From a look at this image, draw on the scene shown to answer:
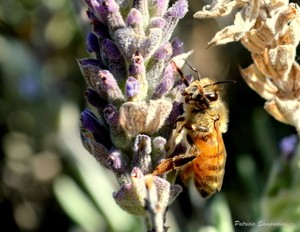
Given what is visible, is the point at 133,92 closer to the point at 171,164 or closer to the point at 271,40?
the point at 171,164

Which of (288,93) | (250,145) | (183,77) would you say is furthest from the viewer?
(250,145)

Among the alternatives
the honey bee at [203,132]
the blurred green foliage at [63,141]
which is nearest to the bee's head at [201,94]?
the honey bee at [203,132]

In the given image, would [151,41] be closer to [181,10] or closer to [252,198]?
[181,10]

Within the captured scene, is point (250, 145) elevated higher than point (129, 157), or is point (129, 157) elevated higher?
point (129, 157)

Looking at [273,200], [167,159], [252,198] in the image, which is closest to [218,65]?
[252,198]

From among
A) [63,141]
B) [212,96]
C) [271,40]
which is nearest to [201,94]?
[212,96]

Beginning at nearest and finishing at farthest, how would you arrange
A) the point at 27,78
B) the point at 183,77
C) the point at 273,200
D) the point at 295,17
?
the point at 183,77, the point at 295,17, the point at 273,200, the point at 27,78
